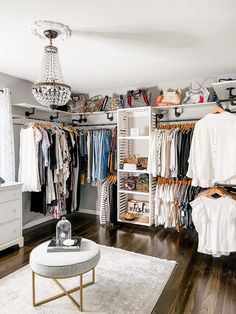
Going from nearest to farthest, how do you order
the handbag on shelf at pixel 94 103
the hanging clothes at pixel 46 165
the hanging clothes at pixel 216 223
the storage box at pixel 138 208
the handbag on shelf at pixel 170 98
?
the hanging clothes at pixel 216 223, the hanging clothes at pixel 46 165, the handbag on shelf at pixel 170 98, the storage box at pixel 138 208, the handbag on shelf at pixel 94 103

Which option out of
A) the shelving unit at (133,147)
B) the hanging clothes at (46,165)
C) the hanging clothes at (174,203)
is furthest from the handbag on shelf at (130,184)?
the hanging clothes at (46,165)

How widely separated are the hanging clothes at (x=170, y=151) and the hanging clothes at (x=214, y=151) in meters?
0.41

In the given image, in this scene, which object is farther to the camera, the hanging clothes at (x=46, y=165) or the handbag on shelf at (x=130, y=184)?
the handbag on shelf at (x=130, y=184)

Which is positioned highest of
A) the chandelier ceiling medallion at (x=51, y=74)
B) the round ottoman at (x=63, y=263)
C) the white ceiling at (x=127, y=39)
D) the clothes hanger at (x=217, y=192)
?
the white ceiling at (x=127, y=39)

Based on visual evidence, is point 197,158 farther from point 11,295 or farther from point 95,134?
point 11,295

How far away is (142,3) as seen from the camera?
5.90ft

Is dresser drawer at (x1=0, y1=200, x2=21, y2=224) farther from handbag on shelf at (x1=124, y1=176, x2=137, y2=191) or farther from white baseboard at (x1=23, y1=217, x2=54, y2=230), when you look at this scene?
handbag on shelf at (x1=124, y1=176, x2=137, y2=191)

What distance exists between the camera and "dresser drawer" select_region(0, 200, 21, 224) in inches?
119

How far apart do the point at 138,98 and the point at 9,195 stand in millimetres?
2413

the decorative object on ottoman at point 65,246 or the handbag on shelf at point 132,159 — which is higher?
the handbag on shelf at point 132,159

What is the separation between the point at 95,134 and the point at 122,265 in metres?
2.29

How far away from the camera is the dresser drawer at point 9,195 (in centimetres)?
301

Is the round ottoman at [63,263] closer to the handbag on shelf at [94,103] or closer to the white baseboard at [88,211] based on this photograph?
the white baseboard at [88,211]

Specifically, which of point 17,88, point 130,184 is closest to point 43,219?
point 130,184
